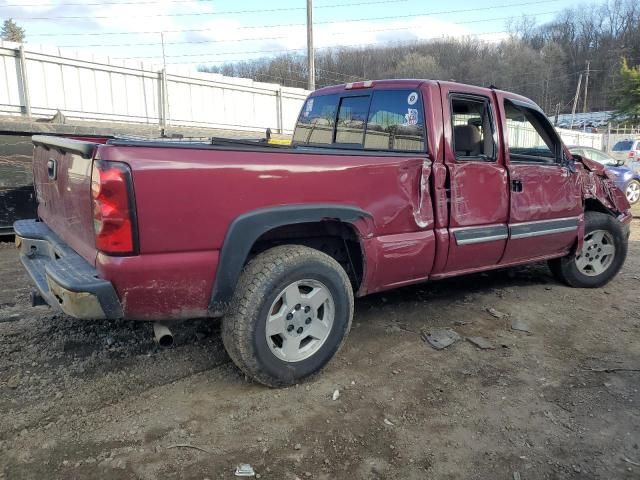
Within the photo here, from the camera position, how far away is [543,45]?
76625mm

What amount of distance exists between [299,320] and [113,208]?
4.18 ft

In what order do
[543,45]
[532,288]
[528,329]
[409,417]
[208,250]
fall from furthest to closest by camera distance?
1. [543,45]
2. [532,288]
3. [528,329]
4. [409,417]
5. [208,250]

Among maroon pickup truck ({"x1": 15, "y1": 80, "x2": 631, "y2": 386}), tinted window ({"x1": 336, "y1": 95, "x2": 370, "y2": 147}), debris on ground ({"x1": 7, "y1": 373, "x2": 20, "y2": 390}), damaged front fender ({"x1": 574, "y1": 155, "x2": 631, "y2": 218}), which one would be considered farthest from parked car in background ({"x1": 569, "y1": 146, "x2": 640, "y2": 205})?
debris on ground ({"x1": 7, "y1": 373, "x2": 20, "y2": 390})

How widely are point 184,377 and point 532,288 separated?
373 centimetres

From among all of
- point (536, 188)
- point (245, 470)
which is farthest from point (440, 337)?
point (245, 470)

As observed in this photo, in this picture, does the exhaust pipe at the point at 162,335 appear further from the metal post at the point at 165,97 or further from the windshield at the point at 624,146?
the windshield at the point at 624,146

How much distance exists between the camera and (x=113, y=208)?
97.8 inches

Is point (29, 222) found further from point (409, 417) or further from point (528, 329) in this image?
point (528, 329)

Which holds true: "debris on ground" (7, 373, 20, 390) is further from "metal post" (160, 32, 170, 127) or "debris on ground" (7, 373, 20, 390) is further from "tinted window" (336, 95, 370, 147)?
"metal post" (160, 32, 170, 127)

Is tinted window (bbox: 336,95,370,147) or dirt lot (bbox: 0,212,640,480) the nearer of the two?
dirt lot (bbox: 0,212,640,480)

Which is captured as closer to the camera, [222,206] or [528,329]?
[222,206]

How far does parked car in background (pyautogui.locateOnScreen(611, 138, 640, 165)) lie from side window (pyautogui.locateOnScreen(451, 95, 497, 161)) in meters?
16.6

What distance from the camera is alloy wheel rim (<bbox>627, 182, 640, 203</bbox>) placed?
1388cm

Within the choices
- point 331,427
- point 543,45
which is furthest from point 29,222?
point 543,45
